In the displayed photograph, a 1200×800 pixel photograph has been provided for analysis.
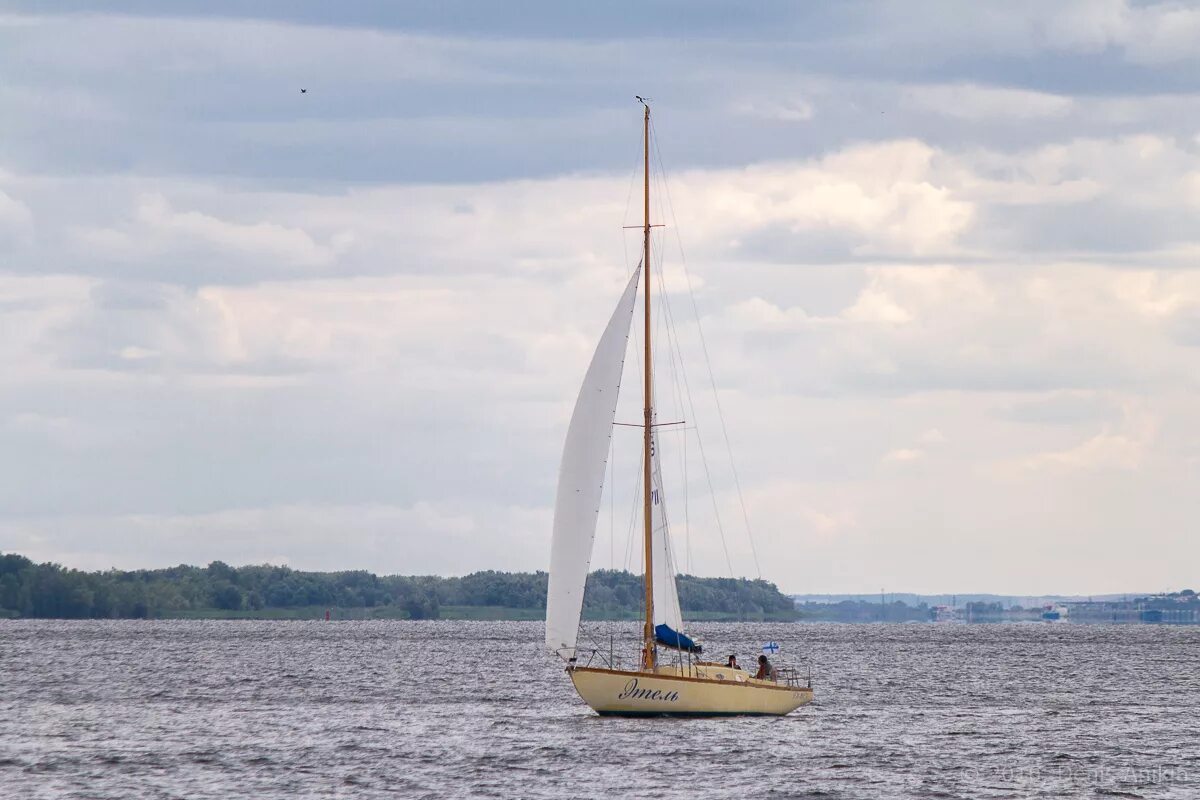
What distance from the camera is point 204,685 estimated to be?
101562 mm

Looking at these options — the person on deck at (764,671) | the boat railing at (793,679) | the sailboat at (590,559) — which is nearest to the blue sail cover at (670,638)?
the sailboat at (590,559)

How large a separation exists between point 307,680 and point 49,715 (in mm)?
31252

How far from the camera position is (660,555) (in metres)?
67.0

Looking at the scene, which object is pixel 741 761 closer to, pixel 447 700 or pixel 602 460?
pixel 602 460

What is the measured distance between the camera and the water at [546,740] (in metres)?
53.2

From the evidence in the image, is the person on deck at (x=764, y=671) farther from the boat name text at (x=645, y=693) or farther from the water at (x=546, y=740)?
the boat name text at (x=645, y=693)

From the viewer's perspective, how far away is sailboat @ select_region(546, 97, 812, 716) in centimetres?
6419

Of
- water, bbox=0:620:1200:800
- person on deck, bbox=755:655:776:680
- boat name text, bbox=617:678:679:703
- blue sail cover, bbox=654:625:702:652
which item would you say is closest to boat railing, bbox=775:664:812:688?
person on deck, bbox=755:655:776:680

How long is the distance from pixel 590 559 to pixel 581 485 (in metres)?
2.54

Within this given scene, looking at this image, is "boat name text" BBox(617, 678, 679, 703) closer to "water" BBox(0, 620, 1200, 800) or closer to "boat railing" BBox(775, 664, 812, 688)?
"water" BBox(0, 620, 1200, 800)

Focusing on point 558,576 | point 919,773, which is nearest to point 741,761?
point 919,773

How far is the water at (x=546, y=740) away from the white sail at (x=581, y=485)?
456cm

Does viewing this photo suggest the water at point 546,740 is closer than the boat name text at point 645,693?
Yes

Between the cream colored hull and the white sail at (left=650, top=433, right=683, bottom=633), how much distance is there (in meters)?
2.15
